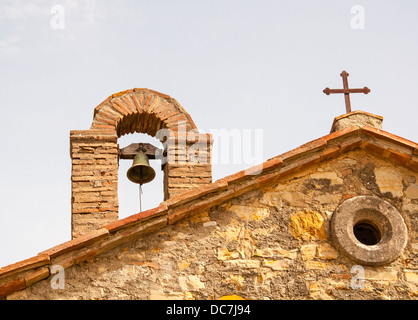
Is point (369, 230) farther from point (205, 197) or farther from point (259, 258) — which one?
point (205, 197)

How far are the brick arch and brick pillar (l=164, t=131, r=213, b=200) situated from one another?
0.47ft

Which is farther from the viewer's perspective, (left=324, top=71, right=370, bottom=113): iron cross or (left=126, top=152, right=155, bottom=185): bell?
(left=324, top=71, right=370, bottom=113): iron cross

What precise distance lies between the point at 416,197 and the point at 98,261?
116 inches

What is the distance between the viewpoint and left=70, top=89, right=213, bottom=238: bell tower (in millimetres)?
8273

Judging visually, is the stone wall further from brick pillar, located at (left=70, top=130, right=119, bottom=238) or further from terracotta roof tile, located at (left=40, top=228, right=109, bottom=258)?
brick pillar, located at (left=70, top=130, right=119, bottom=238)

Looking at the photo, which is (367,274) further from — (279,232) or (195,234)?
(195,234)

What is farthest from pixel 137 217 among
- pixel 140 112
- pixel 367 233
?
pixel 367 233

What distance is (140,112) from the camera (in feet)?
29.1

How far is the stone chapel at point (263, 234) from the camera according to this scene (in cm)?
722

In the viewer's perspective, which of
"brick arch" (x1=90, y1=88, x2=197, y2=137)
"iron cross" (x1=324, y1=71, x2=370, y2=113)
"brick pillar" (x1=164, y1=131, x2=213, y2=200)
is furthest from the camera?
Result: "iron cross" (x1=324, y1=71, x2=370, y2=113)

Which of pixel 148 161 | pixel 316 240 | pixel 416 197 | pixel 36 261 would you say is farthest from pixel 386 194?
pixel 36 261

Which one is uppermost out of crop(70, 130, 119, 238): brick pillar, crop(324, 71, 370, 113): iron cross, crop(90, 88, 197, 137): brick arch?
crop(324, 71, 370, 113): iron cross

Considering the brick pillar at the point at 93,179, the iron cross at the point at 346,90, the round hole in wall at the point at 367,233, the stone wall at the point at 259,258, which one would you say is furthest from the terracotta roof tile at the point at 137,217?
the iron cross at the point at 346,90

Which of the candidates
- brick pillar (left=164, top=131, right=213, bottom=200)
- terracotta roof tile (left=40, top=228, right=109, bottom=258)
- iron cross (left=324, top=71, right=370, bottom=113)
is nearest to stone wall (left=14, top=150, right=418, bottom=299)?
terracotta roof tile (left=40, top=228, right=109, bottom=258)
